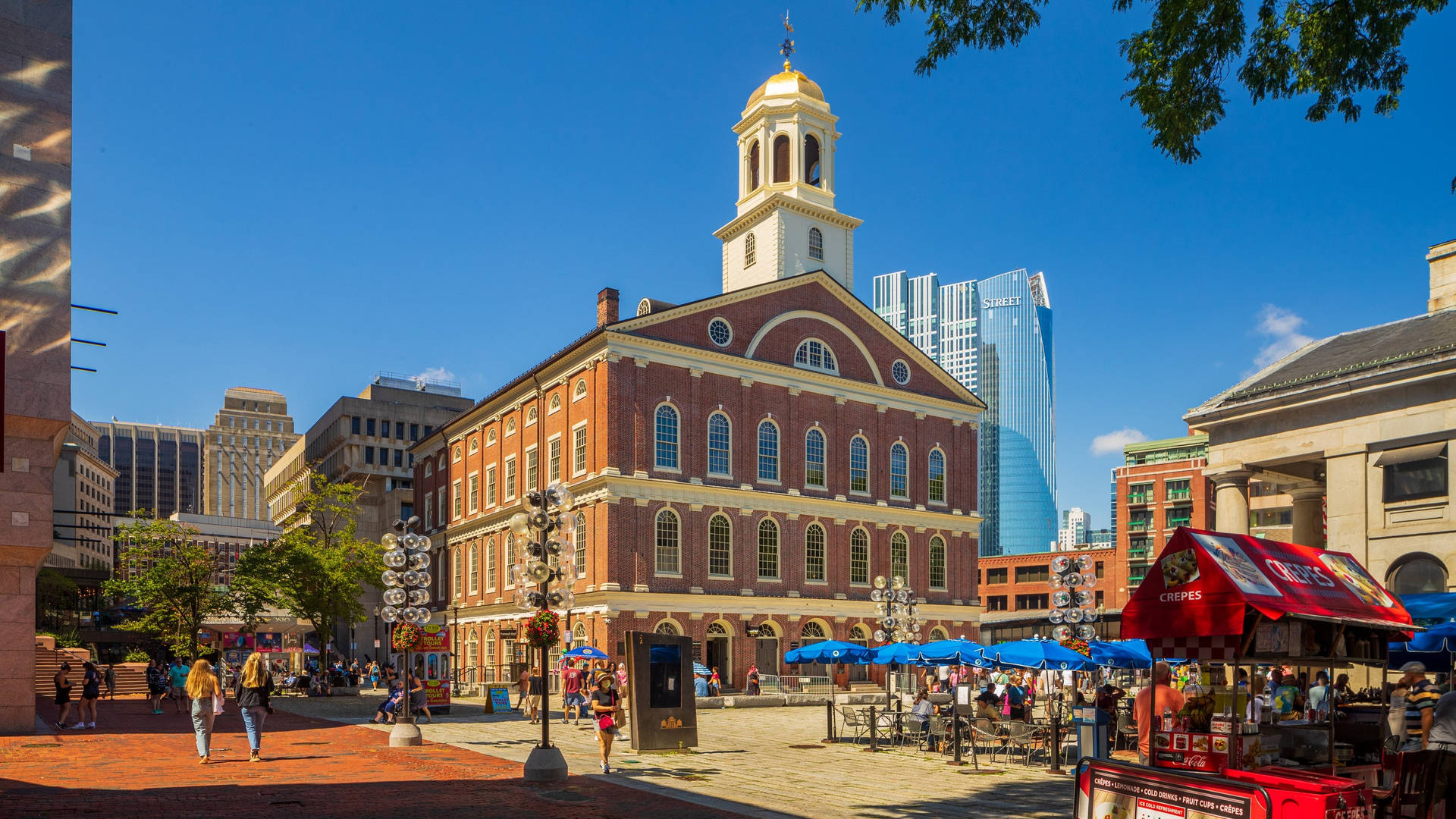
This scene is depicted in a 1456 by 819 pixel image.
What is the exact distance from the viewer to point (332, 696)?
45781 mm

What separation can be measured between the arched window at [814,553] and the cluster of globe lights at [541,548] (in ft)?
101

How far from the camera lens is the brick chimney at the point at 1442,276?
31000mm

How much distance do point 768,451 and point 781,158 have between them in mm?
17630

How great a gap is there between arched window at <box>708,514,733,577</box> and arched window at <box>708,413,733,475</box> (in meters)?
2.11

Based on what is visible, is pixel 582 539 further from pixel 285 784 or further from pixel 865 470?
pixel 285 784

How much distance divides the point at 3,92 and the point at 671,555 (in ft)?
96.8

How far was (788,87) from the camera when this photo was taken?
196 feet

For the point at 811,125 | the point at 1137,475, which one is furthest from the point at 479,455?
the point at 1137,475

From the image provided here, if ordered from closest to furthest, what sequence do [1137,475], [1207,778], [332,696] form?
1. [1207,778]
2. [332,696]
3. [1137,475]

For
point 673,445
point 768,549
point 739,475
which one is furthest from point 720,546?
point 673,445

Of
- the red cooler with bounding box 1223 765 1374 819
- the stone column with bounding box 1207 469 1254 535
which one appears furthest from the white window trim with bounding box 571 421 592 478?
the red cooler with bounding box 1223 765 1374 819

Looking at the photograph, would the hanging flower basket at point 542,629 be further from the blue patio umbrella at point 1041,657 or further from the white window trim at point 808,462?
the white window trim at point 808,462

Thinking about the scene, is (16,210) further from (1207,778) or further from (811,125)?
(811,125)

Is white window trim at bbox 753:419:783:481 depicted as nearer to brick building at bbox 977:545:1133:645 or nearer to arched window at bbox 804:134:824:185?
arched window at bbox 804:134:824:185
